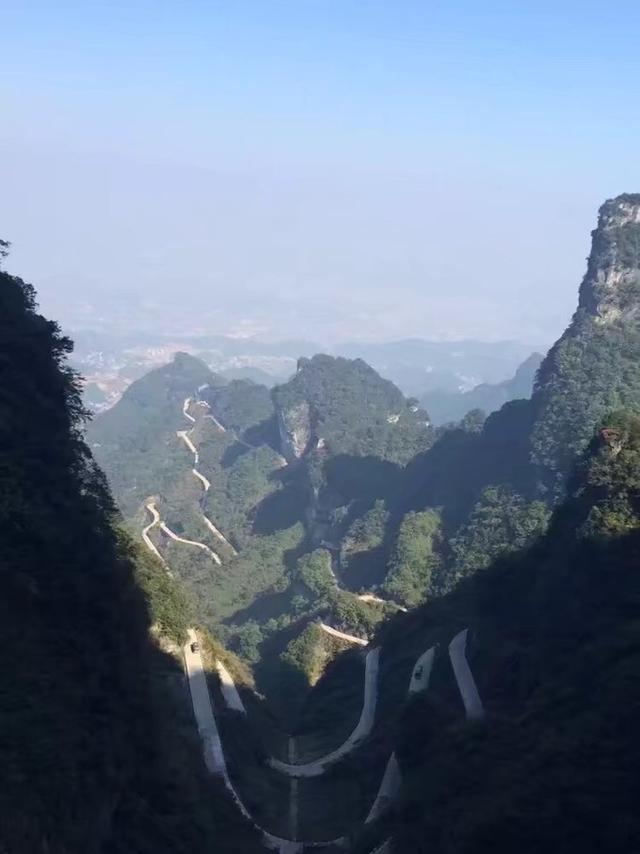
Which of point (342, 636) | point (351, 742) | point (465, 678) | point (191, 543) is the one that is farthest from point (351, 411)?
point (465, 678)

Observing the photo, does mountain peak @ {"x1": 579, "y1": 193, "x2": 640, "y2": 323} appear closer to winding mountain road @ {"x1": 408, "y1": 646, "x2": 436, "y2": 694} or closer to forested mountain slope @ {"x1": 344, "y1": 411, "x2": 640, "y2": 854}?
forested mountain slope @ {"x1": 344, "y1": 411, "x2": 640, "y2": 854}

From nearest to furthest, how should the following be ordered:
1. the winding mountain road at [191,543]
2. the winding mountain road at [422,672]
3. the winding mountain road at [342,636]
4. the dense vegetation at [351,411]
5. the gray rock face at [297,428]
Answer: the winding mountain road at [422,672] < the winding mountain road at [342,636] < the winding mountain road at [191,543] < the dense vegetation at [351,411] < the gray rock face at [297,428]

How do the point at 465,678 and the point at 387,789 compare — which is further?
the point at 465,678

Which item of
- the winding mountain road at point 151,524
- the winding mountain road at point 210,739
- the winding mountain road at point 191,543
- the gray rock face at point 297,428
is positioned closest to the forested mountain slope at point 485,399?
the gray rock face at point 297,428

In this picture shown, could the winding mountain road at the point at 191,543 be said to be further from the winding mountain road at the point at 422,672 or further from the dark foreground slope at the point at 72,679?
the dark foreground slope at the point at 72,679

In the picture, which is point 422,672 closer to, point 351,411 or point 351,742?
point 351,742

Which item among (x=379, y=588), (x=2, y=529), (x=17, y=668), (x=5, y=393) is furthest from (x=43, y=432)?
(x=379, y=588)
